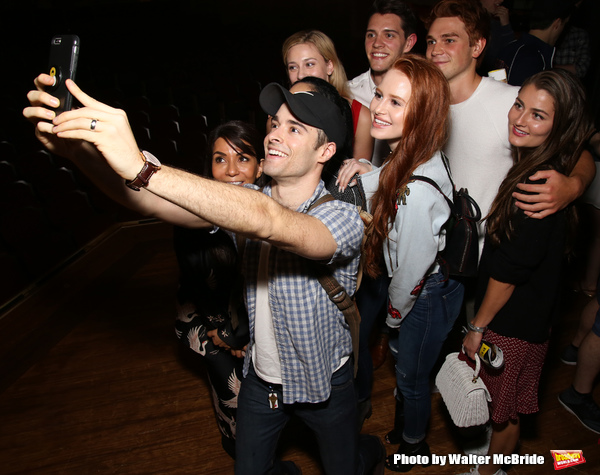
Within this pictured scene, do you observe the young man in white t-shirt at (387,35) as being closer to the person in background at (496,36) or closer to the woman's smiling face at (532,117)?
the person in background at (496,36)

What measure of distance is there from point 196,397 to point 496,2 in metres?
3.55

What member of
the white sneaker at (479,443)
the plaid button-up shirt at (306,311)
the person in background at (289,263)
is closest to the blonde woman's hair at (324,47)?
the person in background at (289,263)

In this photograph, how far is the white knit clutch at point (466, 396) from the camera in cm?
160

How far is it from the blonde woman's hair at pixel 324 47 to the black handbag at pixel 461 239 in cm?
108

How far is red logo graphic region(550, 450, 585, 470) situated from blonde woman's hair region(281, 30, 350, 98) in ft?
7.14

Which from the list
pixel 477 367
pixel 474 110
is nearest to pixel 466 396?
pixel 477 367

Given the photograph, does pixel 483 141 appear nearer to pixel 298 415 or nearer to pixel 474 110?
pixel 474 110

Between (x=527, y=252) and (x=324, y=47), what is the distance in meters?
1.57

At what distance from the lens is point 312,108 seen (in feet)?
4.32

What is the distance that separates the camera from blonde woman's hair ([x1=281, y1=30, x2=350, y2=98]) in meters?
2.28

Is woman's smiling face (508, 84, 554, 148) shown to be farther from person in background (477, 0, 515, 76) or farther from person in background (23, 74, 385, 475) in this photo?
person in background (477, 0, 515, 76)

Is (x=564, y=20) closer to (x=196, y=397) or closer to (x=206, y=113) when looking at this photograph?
(x=196, y=397)

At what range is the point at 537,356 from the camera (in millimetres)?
1611

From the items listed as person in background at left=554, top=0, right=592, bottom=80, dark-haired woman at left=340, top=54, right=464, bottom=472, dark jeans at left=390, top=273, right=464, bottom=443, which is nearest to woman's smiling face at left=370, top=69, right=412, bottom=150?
dark-haired woman at left=340, top=54, right=464, bottom=472
